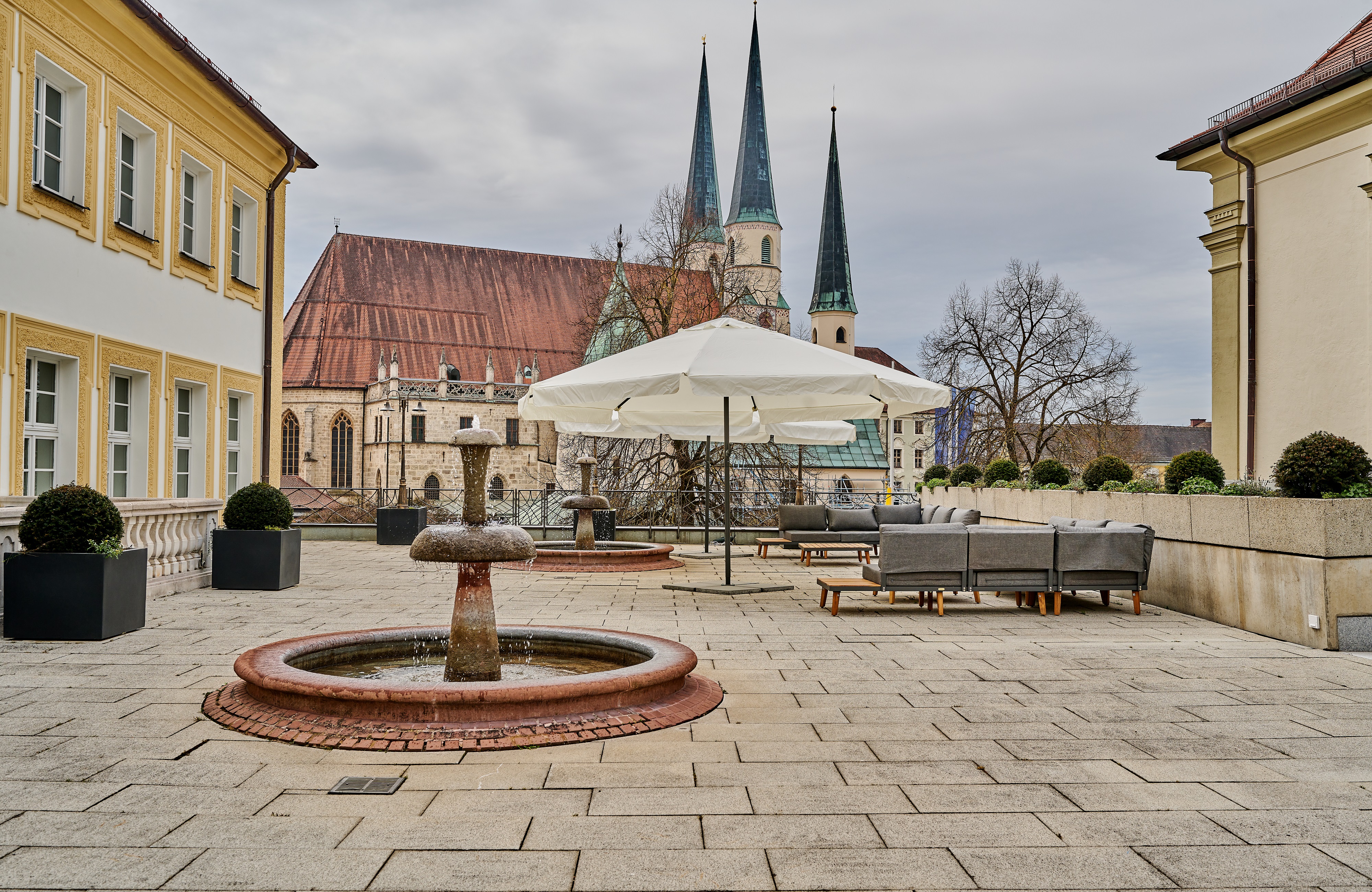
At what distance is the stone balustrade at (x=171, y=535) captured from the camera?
31.7 ft

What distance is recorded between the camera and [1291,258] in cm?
1878

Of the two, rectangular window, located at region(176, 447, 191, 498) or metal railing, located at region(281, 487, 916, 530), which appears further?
metal railing, located at region(281, 487, 916, 530)

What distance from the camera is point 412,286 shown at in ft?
190

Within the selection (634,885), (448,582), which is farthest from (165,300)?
(634,885)

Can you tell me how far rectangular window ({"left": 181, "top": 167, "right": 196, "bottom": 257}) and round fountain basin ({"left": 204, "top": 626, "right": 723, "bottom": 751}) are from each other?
1041 centimetres

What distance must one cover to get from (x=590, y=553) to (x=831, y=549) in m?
3.31

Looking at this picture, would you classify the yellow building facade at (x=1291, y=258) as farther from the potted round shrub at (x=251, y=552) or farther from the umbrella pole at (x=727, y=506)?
the potted round shrub at (x=251, y=552)

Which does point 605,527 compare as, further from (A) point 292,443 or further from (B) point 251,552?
(A) point 292,443

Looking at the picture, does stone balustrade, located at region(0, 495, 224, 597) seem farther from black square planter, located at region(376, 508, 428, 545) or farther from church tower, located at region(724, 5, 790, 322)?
church tower, located at region(724, 5, 790, 322)

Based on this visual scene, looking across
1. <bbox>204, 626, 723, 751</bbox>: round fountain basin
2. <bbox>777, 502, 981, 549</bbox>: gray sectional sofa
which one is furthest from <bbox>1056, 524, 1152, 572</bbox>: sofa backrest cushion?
<bbox>777, 502, 981, 549</bbox>: gray sectional sofa

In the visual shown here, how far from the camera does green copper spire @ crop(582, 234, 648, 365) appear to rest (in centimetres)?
2675

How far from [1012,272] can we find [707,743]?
106 feet

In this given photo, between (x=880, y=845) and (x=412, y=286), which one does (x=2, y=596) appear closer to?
(x=880, y=845)

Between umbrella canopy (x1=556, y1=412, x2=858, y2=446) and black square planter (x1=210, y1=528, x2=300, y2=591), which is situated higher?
umbrella canopy (x1=556, y1=412, x2=858, y2=446)
